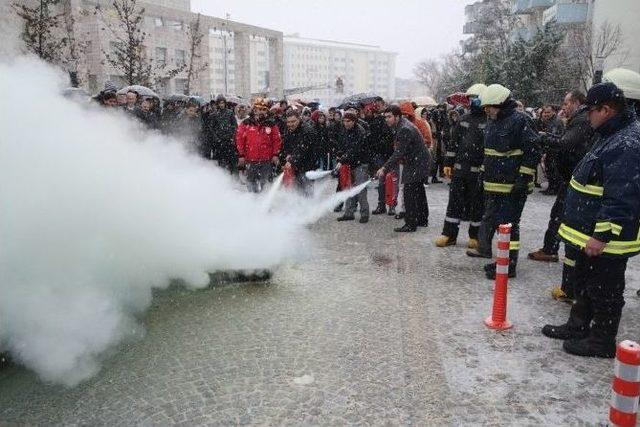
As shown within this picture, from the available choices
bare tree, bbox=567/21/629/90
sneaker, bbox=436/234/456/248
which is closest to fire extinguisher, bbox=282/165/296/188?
sneaker, bbox=436/234/456/248

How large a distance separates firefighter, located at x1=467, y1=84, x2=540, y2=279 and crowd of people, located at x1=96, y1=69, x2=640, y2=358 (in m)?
0.01

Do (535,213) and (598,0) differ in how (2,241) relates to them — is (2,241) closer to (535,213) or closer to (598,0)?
(535,213)

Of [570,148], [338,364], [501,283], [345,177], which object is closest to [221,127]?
[345,177]

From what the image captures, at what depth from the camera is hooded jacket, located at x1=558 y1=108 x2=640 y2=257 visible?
3516 millimetres

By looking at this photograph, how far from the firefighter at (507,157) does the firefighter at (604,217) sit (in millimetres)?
1614

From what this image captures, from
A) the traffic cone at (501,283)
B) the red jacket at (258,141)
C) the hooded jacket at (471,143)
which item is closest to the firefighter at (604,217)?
the traffic cone at (501,283)

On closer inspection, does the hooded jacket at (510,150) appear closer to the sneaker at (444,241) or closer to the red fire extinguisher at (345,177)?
the sneaker at (444,241)

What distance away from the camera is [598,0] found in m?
28.0

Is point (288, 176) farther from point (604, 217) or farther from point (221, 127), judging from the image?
point (604, 217)

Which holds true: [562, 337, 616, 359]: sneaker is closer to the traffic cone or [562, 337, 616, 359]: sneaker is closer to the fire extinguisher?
the traffic cone

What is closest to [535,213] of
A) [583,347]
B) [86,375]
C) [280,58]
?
[583,347]

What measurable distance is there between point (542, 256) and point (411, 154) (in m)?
2.50

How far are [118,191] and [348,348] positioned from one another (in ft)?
7.70

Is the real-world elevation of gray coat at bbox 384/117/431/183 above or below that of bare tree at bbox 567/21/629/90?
below
